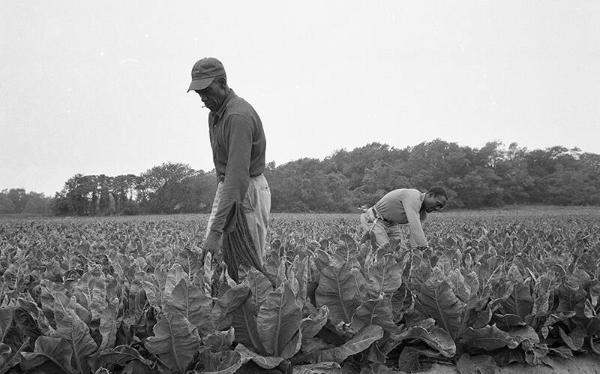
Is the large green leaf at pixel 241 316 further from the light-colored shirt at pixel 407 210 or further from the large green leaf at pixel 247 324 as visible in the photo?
the light-colored shirt at pixel 407 210

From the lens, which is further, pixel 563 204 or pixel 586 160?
pixel 586 160

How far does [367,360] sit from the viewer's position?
268cm

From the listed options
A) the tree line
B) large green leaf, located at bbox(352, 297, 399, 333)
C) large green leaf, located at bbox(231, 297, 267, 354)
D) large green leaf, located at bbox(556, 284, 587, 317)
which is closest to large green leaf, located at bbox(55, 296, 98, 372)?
large green leaf, located at bbox(231, 297, 267, 354)

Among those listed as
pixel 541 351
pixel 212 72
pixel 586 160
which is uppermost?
pixel 586 160

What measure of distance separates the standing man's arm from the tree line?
147 ft

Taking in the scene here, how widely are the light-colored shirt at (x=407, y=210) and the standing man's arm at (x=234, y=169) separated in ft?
9.48

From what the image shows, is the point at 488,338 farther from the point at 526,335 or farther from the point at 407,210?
the point at 407,210

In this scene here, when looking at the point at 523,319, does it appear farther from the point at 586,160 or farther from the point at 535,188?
the point at 586,160

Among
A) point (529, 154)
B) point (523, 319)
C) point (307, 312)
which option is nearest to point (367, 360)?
point (307, 312)

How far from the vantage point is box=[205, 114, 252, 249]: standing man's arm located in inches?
119

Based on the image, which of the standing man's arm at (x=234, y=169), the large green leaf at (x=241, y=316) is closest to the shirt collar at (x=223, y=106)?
the standing man's arm at (x=234, y=169)

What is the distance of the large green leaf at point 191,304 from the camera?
2.18m

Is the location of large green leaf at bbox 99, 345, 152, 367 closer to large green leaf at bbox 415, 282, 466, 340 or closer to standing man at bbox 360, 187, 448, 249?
large green leaf at bbox 415, 282, 466, 340

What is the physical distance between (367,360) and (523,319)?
1323 mm
